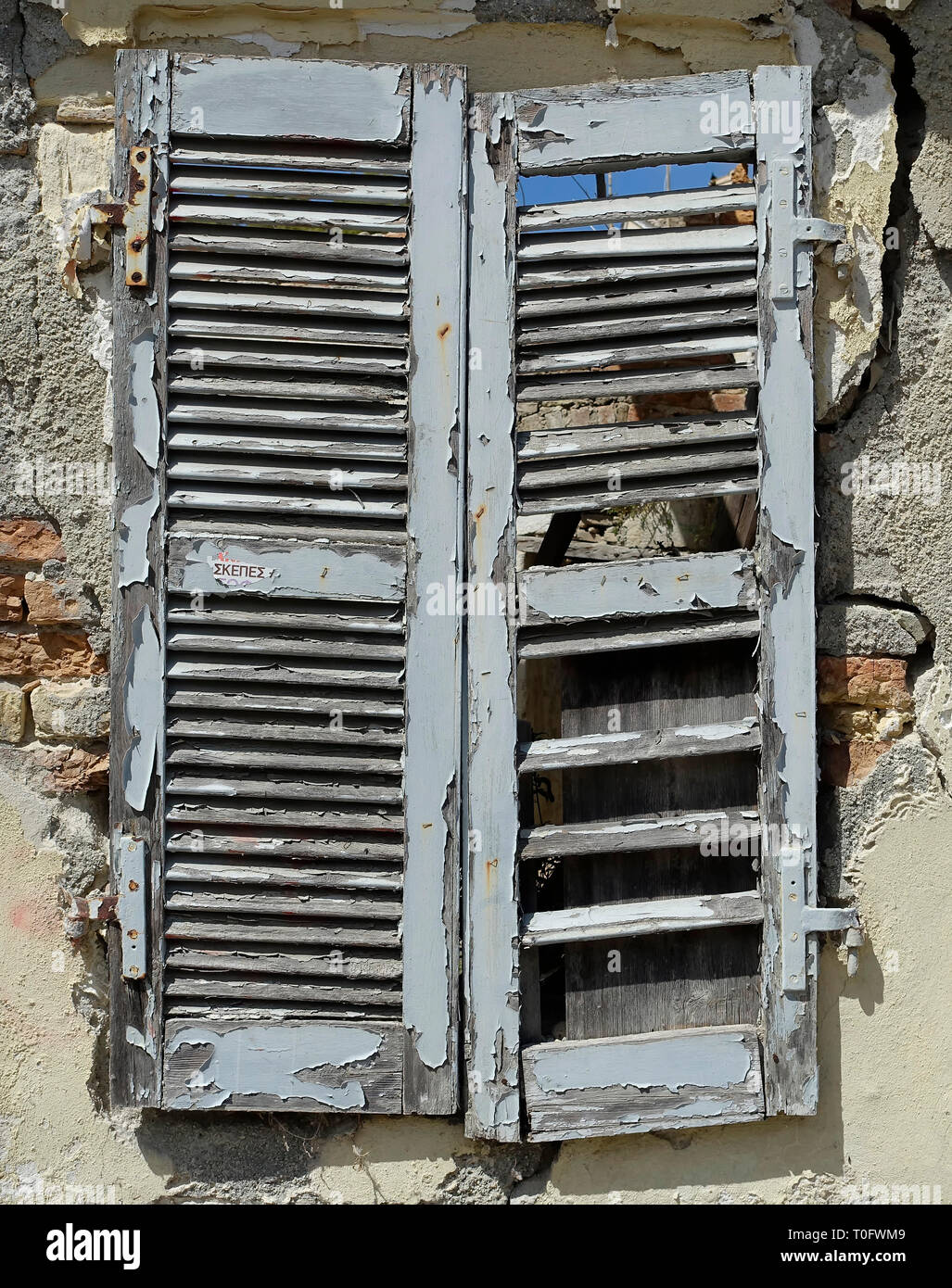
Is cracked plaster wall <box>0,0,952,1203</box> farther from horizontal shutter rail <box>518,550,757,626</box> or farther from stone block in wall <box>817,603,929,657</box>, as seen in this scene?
horizontal shutter rail <box>518,550,757,626</box>

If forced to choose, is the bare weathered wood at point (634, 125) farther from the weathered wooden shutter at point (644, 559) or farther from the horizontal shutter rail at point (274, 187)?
the horizontal shutter rail at point (274, 187)

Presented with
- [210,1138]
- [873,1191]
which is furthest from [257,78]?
[873,1191]

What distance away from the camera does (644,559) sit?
2.15m

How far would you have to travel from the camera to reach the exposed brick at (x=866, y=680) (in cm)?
225

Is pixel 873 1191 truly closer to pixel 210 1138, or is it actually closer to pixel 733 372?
pixel 210 1138

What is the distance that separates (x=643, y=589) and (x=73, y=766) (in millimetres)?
1277

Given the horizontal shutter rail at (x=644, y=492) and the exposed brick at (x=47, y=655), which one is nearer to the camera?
the horizontal shutter rail at (x=644, y=492)

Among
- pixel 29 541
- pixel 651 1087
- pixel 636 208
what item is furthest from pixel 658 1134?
pixel 636 208

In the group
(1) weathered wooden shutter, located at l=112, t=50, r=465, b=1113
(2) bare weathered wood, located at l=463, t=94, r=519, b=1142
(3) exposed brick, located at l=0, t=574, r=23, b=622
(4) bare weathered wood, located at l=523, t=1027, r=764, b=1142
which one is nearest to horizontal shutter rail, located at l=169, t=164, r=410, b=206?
(1) weathered wooden shutter, located at l=112, t=50, r=465, b=1113

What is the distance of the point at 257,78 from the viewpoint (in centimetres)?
214

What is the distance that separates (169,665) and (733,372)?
1.32 meters

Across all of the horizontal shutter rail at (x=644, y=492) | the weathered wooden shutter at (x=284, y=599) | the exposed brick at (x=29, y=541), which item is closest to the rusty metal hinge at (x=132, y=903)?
the weathered wooden shutter at (x=284, y=599)

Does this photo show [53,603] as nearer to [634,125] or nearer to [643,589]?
[643,589]

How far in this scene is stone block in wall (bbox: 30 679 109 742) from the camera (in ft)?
7.32
